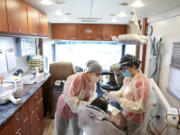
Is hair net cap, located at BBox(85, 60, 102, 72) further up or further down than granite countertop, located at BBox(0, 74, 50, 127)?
further up

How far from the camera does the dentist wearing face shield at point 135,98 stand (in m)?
1.44

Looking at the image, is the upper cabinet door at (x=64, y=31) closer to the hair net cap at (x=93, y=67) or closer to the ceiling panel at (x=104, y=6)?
the ceiling panel at (x=104, y=6)

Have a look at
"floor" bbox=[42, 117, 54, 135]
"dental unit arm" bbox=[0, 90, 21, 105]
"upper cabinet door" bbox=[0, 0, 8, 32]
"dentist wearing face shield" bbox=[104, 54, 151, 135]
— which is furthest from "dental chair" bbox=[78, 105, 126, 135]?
"floor" bbox=[42, 117, 54, 135]

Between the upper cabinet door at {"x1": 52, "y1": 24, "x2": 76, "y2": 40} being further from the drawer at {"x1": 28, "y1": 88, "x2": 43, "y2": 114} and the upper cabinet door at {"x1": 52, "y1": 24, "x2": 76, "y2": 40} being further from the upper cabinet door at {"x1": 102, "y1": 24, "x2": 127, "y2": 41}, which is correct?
the drawer at {"x1": 28, "y1": 88, "x2": 43, "y2": 114}

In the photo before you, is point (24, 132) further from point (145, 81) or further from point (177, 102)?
point (177, 102)

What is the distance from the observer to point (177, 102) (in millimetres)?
1930

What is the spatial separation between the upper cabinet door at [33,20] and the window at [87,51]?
2.29 meters

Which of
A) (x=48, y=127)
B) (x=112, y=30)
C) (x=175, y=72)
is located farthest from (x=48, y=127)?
(x=112, y=30)

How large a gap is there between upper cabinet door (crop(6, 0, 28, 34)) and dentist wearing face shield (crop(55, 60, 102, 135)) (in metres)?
0.94

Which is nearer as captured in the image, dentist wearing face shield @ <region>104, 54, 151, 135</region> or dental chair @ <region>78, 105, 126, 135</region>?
dental chair @ <region>78, 105, 126, 135</region>

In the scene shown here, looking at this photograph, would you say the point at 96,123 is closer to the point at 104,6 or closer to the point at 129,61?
the point at 129,61

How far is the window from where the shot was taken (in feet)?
15.6

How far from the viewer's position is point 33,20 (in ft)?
7.43

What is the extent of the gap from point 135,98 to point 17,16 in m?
1.77
